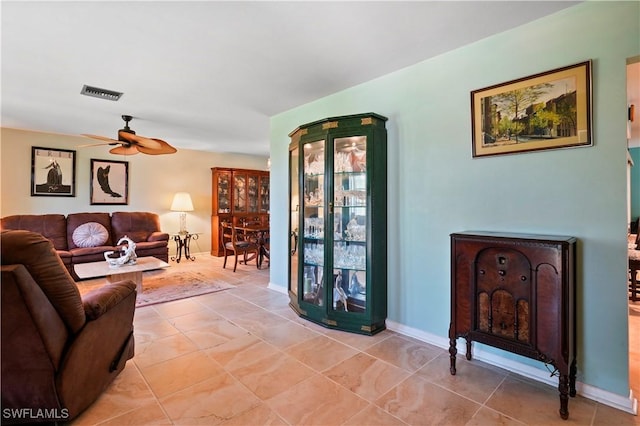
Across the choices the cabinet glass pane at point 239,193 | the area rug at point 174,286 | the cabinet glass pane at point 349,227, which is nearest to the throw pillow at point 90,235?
the area rug at point 174,286

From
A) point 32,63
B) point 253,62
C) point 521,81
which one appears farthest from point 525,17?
point 32,63

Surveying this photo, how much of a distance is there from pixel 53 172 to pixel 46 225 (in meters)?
1.04

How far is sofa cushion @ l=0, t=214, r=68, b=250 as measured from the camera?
4.69 meters

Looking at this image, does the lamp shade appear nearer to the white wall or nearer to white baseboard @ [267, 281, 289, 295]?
the white wall

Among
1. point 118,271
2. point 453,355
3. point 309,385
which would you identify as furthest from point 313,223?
point 118,271

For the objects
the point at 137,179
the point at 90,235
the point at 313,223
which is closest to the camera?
the point at 313,223

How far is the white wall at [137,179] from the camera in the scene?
5.04m

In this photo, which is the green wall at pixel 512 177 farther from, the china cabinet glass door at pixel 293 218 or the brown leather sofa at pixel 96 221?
the brown leather sofa at pixel 96 221

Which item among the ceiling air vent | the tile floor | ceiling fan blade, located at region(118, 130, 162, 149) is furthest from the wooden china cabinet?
the tile floor

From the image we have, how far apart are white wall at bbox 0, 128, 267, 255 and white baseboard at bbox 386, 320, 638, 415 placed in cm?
566

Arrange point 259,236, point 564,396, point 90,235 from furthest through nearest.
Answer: point 259,236
point 90,235
point 564,396

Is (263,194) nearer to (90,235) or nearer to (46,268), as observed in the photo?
(90,235)

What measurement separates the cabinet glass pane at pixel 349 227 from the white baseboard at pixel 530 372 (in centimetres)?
53

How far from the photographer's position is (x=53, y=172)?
211 inches
